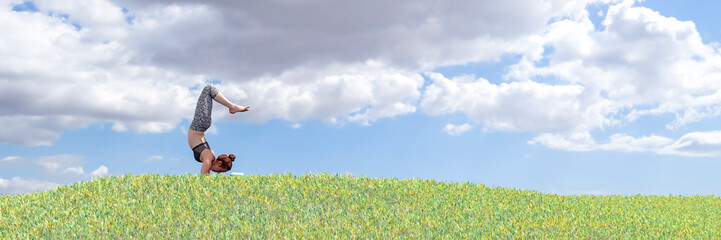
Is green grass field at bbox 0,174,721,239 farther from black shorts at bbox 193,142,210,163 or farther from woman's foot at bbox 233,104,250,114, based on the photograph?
woman's foot at bbox 233,104,250,114

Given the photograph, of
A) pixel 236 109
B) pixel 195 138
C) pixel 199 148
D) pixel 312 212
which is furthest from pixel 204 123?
pixel 312 212

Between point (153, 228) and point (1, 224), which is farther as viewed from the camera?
point (1, 224)

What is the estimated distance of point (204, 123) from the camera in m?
14.7

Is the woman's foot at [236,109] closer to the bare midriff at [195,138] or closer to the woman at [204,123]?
the woman at [204,123]

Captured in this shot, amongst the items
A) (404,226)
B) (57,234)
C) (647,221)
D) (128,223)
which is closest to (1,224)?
(57,234)

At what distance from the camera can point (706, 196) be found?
20516 millimetres

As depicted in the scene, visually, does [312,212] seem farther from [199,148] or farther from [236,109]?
[199,148]

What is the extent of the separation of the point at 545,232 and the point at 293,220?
15.5ft

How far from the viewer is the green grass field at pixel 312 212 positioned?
1070 cm

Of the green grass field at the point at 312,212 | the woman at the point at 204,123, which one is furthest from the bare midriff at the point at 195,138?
the green grass field at the point at 312,212

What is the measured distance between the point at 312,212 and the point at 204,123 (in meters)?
4.56

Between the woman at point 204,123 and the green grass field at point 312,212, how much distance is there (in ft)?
1.86

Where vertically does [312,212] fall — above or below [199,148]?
below

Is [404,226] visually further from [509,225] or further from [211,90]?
[211,90]
